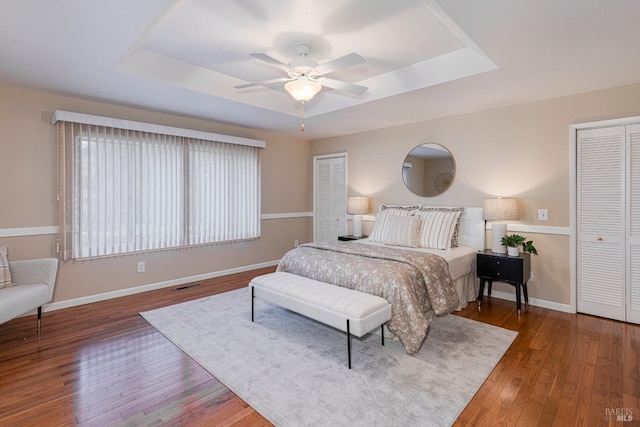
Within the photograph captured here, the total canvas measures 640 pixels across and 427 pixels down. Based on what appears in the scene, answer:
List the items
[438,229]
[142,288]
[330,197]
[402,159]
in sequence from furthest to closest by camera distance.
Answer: [330,197] < [402,159] < [142,288] < [438,229]

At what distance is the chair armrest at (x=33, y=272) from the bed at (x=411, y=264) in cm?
233

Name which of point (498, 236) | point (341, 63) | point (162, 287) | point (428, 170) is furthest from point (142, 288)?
point (498, 236)

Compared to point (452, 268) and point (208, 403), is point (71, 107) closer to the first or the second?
point (208, 403)

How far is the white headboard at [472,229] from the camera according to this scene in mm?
4094

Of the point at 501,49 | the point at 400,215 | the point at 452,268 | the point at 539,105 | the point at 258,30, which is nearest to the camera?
the point at 501,49

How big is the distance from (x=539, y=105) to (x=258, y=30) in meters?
3.29

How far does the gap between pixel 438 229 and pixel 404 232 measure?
413 mm

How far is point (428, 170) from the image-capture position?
15.4 ft

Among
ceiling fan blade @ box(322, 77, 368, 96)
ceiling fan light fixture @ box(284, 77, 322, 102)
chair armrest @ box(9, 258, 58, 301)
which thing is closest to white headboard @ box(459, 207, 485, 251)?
Result: ceiling fan blade @ box(322, 77, 368, 96)

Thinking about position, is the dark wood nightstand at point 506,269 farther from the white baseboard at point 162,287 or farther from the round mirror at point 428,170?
the round mirror at point 428,170

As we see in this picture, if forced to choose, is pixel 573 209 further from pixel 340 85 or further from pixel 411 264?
pixel 340 85

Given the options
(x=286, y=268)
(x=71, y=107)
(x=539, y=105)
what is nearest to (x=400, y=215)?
(x=286, y=268)

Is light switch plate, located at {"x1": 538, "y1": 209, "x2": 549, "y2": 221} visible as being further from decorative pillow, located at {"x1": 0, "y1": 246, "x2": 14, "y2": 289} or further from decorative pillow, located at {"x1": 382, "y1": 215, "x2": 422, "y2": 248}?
decorative pillow, located at {"x1": 0, "y1": 246, "x2": 14, "y2": 289}

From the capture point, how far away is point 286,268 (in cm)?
369
